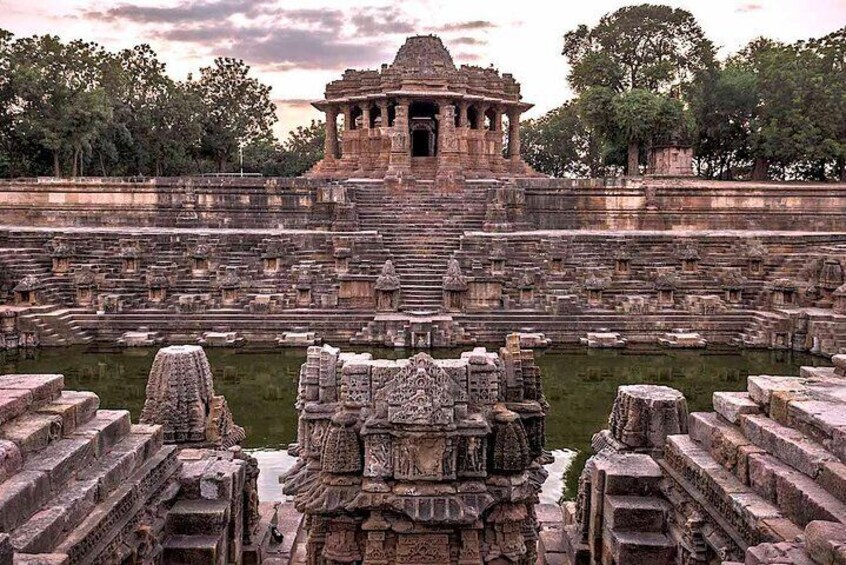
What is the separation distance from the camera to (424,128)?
2997cm

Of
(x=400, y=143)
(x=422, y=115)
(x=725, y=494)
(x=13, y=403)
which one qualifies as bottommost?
(x=725, y=494)

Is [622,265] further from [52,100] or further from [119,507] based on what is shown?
[52,100]

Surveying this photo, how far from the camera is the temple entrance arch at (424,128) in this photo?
28853 mm

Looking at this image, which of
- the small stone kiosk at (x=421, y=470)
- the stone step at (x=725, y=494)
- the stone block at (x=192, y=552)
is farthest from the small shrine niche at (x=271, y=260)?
the stone step at (x=725, y=494)

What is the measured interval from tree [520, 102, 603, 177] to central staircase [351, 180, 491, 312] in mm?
23093

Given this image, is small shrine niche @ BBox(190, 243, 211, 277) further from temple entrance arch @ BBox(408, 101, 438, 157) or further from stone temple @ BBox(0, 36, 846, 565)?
temple entrance arch @ BBox(408, 101, 438, 157)

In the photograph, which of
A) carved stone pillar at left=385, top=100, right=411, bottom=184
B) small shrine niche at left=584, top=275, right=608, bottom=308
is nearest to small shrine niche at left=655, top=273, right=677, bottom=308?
small shrine niche at left=584, top=275, right=608, bottom=308

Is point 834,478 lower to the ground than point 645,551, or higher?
higher

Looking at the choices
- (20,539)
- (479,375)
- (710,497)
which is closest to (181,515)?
(20,539)

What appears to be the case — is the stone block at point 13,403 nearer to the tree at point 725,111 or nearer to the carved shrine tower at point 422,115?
the carved shrine tower at point 422,115

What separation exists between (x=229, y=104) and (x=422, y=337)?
29193 mm

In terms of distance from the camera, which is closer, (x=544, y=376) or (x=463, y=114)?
Result: (x=544, y=376)

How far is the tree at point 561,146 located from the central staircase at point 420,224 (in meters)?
23.1

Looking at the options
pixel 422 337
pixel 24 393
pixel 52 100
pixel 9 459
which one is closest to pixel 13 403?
pixel 24 393
